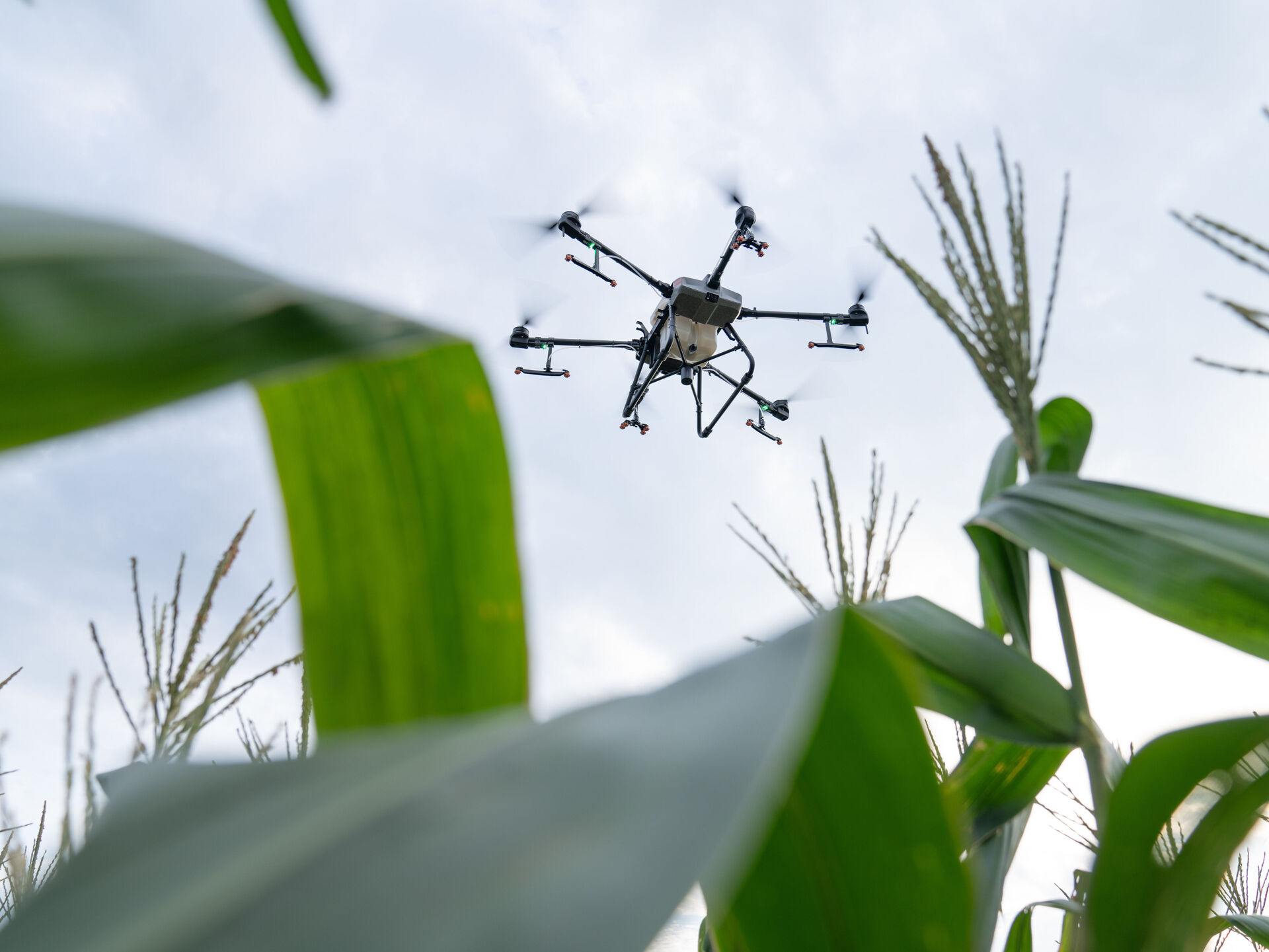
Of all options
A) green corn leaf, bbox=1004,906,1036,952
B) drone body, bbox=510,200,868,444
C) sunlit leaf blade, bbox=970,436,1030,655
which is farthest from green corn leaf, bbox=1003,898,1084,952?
drone body, bbox=510,200,868,444

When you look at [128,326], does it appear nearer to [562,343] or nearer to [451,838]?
[451,838]

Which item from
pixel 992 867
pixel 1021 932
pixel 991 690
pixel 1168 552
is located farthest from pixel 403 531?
pixel 1021 932

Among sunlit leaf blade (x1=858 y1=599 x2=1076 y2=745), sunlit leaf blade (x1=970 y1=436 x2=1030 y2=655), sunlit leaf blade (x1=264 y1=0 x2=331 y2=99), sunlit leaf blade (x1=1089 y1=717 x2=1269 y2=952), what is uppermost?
sunlit leaf blade (x1=264 y1=0 x2=331 y2=99)

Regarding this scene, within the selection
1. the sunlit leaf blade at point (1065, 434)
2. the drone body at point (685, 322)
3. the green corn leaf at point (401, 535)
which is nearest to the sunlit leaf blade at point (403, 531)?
the green corn leaf at point (401, 535)

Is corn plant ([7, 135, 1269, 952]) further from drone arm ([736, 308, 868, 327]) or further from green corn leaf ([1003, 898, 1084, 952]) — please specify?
drone arm ([736, 308, 868, 327])

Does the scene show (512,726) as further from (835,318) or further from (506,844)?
(835,318)

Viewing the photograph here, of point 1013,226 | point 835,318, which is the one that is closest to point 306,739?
point 1013,226
